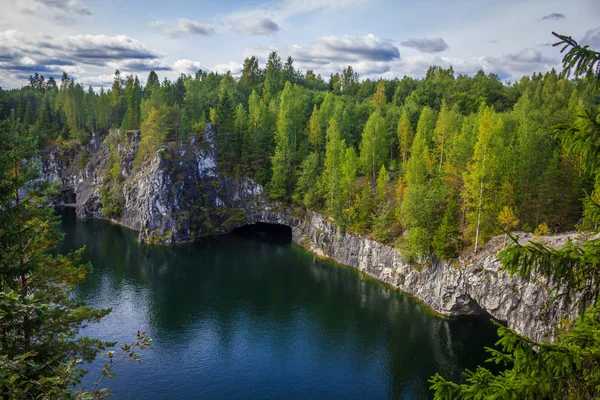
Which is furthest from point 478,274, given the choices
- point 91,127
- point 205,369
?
point 91,127

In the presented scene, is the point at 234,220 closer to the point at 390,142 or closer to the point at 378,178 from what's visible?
the point at 378,178

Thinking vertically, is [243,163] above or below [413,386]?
above

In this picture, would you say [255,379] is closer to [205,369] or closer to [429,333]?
[205,369]

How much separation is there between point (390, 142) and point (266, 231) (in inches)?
1279

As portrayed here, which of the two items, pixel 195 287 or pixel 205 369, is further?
pixel 195 287

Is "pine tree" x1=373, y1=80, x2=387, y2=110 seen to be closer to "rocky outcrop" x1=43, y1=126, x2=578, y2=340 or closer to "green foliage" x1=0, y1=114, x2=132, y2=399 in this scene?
"rocky outcrop" x1=43, y1=126, x2=578, y2=340

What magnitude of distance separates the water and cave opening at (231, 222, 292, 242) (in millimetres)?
12945

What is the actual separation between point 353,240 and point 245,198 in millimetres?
30164

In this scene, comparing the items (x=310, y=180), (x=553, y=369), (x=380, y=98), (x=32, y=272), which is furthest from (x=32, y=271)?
(x=380, y=98)

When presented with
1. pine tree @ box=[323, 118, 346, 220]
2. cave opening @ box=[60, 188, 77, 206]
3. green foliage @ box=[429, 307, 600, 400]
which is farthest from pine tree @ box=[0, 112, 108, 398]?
cave opening @ box=[60, 188, 77, 206]

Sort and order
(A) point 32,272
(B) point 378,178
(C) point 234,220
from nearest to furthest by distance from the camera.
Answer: (A) point 32,272
(B) point 378,178
(C) point 234,220

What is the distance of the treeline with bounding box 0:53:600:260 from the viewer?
4781 cm

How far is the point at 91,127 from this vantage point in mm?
113500

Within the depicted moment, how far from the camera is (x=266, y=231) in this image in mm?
91125
